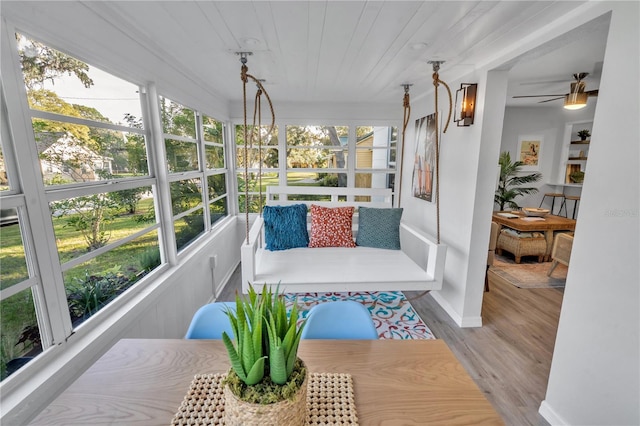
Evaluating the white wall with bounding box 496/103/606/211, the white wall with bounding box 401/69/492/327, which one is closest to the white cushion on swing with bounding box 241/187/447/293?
the white wall with bounding box 401/69/492/327

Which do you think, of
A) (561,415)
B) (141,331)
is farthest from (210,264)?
(561,415)

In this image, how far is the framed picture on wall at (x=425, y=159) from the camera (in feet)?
9.87

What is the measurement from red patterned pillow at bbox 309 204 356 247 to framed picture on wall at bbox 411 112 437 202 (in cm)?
99

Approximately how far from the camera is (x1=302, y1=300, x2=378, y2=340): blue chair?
131cm

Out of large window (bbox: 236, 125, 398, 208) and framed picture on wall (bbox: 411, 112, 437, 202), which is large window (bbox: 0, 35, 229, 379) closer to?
large window (bbox: 236, 125, 398, 208)

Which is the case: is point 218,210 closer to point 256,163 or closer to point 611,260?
point 256,163

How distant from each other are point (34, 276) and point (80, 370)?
0.48 m

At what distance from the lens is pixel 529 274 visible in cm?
354

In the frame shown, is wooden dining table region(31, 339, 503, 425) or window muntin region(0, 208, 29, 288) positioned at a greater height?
window muntin region(0, 208, 29, 288)

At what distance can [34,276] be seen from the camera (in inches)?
43.4

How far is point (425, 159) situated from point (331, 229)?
55.5 inches

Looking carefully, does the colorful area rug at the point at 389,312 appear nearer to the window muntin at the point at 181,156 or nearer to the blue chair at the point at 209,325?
the blue chair at the point at 209,325

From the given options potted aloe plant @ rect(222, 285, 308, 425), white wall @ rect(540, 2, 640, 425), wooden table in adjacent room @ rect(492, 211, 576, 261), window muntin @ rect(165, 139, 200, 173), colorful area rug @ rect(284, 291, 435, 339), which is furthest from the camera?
wooden table in adjacent room @ rect(492, 211, 576, 261)

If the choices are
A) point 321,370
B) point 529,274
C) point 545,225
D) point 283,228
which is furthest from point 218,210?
point 545,225
